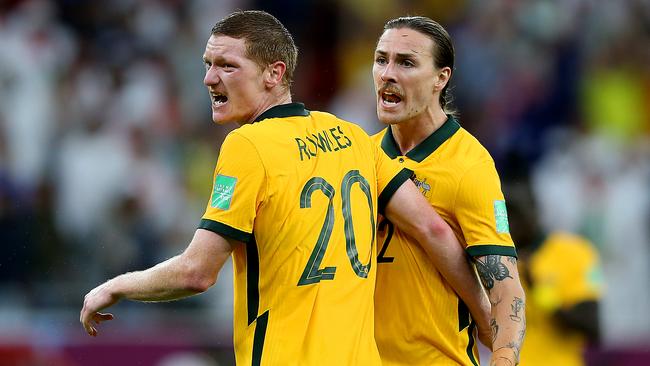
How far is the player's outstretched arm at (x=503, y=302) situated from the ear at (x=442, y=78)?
2.70 ft

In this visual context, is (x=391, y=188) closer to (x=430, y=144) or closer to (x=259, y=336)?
(x=430, y=144)

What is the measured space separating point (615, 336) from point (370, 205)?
618cm

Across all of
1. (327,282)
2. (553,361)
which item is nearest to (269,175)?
(327,282)

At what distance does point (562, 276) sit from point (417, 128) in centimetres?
265

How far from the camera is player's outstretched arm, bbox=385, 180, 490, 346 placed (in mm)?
5230

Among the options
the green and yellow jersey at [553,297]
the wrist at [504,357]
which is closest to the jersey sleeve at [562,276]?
the green and yellow jersey at [553,297]

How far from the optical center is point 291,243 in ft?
15.6

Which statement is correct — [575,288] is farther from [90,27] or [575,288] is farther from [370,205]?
[90,27]

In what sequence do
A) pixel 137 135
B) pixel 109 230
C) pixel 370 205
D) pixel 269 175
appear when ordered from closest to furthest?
pixel 269 175, pixel 370 205, pixel 109 230, pixel 137 135

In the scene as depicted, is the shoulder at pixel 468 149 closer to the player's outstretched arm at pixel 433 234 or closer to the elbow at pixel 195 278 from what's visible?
the player's outstretched arm at pixel 433 234

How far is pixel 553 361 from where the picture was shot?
7.71 metres

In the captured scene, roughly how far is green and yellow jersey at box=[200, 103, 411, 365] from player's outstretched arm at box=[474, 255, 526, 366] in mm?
536

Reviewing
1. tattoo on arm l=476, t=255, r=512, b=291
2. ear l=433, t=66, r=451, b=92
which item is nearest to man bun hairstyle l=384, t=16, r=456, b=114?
ear l=433, t=66, r=451, b=92

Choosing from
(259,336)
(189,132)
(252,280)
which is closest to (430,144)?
(252,280)
